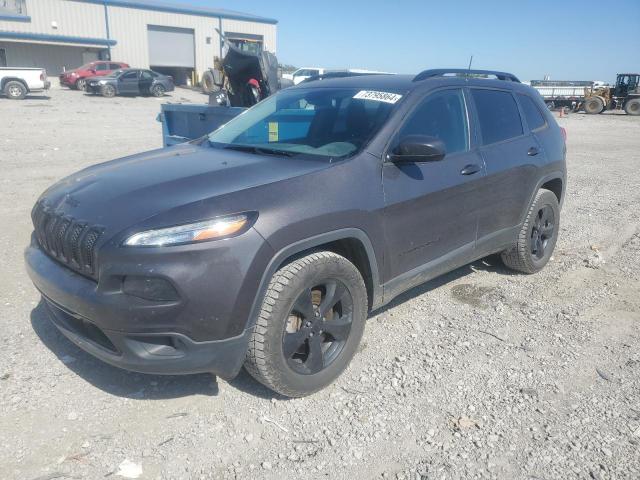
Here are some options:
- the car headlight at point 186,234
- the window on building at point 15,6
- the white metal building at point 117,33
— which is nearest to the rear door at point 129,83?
the white metal building at point 117,33

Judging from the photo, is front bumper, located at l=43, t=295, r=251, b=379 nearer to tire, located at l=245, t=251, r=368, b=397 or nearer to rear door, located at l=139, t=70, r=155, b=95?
tire, located at l=245, t=251, r=368, b=397

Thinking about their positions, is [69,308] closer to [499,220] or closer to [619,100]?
[499,220]

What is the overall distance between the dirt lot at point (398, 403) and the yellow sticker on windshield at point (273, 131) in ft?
5.00

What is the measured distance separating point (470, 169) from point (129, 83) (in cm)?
2878

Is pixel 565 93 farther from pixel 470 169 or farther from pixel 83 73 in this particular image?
pixel 470 169

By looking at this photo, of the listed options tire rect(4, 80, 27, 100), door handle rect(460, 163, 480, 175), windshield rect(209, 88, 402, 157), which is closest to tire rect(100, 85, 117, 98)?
tire rect(4, 80, 27, 100)

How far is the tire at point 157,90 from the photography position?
30252mm

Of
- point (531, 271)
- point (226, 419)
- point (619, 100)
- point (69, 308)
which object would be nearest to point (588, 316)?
point (531, 271)

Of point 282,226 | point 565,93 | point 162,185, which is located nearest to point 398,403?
point 282,226

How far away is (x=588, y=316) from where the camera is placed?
421cm

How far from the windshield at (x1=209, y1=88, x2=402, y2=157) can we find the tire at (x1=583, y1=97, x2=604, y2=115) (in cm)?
3289

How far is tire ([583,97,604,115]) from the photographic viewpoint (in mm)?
31772

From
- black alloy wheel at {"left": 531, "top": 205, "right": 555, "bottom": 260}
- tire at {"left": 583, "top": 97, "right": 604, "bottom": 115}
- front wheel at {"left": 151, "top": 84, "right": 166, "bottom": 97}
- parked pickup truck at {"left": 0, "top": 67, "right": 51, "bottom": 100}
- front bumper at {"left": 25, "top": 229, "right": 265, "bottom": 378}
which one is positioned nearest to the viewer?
front bumper at {"left": 25, "top": 229, "right": 265, "bottom": 378}

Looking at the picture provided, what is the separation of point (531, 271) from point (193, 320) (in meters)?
3.57
